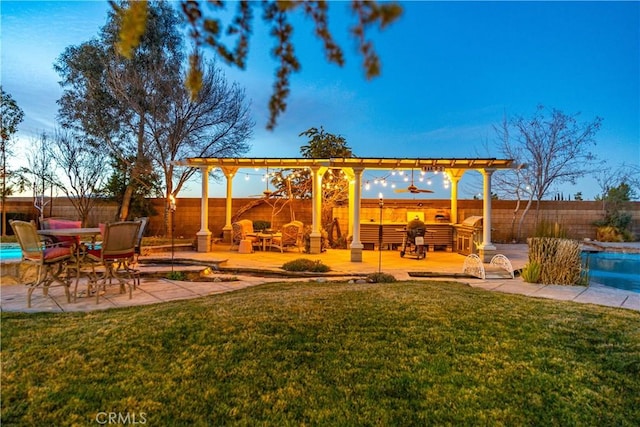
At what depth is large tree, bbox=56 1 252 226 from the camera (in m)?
11.2

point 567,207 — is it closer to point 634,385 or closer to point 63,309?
point 634,385

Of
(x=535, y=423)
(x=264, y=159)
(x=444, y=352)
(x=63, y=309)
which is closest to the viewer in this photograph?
(x=535, y=423)

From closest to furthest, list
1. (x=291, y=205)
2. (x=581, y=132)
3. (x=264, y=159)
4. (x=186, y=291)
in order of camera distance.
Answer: (x=186, y=291), (x=264, y=159), (x=291, y=205), (x=581, y=132)

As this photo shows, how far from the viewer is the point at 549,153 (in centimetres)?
1352

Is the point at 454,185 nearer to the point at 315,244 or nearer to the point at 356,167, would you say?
the point at 356,167

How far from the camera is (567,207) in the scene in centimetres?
1349

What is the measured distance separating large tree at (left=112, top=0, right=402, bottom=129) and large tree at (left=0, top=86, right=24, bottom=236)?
47.7 feet

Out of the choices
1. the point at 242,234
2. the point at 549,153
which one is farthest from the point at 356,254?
the point at 549,153

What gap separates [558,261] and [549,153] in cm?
913

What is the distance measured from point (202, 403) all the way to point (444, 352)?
198 centimetres

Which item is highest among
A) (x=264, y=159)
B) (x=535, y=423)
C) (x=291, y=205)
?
(x=264, y=159)

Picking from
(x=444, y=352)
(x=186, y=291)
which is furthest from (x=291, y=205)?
(x=444, y=352)

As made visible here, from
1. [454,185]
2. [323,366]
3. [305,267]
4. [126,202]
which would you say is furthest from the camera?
[126,202]

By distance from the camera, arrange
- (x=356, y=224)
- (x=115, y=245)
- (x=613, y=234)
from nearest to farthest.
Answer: (x=115, y=245) < (x=356, y=224) < (x=613, y=234)
